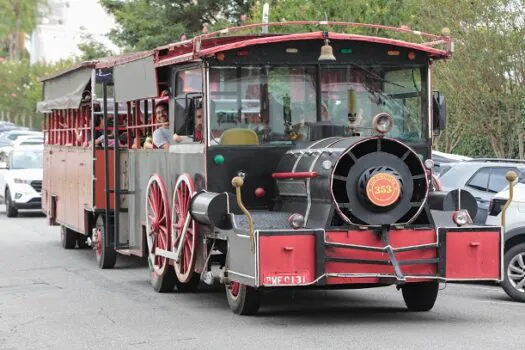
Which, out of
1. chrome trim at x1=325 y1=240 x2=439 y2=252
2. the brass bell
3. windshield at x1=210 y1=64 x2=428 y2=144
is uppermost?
the brass bell

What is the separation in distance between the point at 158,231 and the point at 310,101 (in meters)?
2.72

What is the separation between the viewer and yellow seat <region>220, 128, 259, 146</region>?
12.7 metres

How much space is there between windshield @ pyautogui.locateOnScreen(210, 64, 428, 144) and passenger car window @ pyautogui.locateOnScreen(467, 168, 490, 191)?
4742 mm

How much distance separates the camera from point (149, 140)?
50.4 feet

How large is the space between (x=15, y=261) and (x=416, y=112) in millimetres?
8012

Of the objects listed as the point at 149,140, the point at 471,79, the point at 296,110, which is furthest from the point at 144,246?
the point at 471,79

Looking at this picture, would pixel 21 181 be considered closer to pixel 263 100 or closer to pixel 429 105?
pixel 263 100

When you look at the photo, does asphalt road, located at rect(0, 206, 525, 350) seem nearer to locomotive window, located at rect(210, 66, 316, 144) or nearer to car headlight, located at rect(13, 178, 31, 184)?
locomotive window, located at rect(210, 66, 316, 144)

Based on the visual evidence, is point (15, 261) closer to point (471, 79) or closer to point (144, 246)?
point (144, 246)

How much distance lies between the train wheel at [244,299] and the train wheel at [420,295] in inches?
62.5

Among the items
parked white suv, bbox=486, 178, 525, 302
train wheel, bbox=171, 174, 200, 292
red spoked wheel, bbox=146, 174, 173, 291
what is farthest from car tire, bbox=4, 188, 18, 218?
parked white suv, bbox=486, 178, 525, 302

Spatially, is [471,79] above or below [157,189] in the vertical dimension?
above

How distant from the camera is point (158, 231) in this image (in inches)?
574

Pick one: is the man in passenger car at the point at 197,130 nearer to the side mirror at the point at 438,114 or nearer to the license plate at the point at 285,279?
the license plate at the point at 285,279
